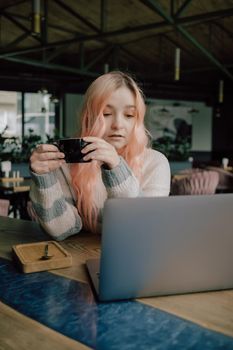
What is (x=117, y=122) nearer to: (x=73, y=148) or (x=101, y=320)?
(x=73, y=148)

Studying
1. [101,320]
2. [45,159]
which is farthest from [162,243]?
[45,159]

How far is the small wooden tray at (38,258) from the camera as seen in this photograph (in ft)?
3.84

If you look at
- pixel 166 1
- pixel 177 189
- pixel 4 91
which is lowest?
pixel 177 189

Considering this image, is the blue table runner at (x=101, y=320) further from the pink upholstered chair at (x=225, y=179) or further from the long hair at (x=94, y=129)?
the pink upholstered chair at (x=225, y=179)

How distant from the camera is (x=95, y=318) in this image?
876 millimetres

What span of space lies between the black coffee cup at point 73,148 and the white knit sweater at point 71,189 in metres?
0.17

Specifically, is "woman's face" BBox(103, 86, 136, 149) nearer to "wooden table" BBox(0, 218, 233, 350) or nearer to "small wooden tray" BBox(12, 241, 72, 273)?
"small wooden tray" BBox(12, 241, 72, 273)

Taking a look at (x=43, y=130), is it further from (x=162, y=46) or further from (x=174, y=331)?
(x=174, y=331)

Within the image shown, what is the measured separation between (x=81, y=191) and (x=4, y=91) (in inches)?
404

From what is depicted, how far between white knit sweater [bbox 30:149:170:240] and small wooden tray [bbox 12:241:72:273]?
14 cm

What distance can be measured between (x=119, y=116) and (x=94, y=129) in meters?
0.11

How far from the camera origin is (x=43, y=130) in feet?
42.3

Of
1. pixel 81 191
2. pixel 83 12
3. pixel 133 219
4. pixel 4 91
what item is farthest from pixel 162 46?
pixel 133 219

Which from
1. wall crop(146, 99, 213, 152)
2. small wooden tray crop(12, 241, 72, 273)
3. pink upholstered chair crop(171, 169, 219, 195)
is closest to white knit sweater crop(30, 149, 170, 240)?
small wooden tray crop(12, 241, 72, 273)
